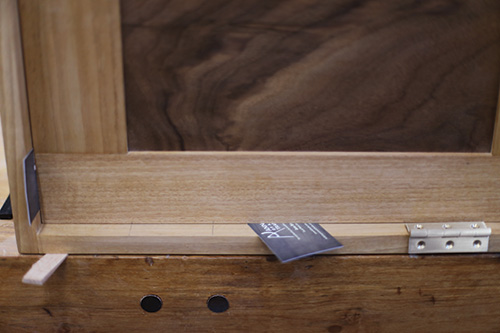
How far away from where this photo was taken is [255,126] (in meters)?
0.54

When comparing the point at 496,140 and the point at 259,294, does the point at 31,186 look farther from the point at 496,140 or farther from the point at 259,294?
the point at 496,140

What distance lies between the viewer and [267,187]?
558mm

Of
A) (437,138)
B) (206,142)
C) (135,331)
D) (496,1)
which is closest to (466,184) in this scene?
(437,138)

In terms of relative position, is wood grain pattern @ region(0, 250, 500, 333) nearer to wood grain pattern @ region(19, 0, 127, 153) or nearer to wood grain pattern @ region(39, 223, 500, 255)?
wood grain pattern @ region(39, 223, 500, 255)

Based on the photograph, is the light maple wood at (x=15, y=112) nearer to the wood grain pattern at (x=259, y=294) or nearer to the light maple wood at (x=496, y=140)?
the wood grain pattern at (x=259, y=294)

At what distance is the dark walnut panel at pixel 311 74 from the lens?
50cm

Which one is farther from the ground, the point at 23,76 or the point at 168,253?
the point at 23,76

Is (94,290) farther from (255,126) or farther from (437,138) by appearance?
(437,138)

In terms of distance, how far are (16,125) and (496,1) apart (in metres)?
0.51

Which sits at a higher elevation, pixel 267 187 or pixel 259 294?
pixel 267 187

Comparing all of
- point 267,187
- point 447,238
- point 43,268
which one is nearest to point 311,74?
point 267,187

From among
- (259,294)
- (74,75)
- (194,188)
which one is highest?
(74,75)

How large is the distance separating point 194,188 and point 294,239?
127 mm

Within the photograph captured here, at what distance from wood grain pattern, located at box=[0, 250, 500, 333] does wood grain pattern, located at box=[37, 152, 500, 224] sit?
0.05 metres
